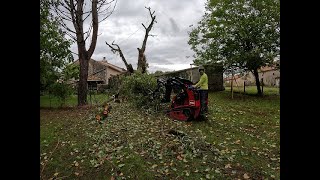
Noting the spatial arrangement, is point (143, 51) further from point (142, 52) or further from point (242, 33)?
point (242, 33)

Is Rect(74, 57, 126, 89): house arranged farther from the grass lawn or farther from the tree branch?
the grass lawn

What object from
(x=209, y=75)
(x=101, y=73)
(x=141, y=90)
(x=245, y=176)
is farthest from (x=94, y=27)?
(x=101, y=73)

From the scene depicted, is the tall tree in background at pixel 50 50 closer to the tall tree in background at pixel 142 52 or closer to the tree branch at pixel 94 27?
the tree branch at pixel 94 27

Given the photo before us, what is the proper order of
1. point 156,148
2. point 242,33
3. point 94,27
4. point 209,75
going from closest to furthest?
point 156,148 < point 94,27 < point 242,33 < point 209,75

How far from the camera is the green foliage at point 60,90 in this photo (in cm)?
1264

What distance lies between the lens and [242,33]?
16984mm

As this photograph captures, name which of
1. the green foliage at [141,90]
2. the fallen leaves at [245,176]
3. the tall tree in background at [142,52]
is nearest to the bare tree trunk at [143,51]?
the tall tree in background at [142,52]

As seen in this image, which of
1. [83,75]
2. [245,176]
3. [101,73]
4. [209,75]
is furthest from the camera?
[101,73]

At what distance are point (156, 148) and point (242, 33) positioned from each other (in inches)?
510

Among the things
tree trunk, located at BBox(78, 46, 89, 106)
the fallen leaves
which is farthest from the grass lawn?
tree trunk, located at BBox(78, 46, 89, 106)
